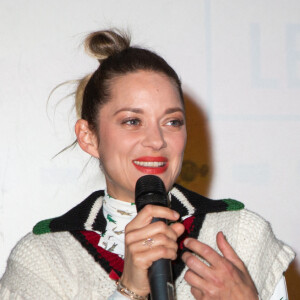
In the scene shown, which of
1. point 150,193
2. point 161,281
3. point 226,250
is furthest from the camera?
point 226,250

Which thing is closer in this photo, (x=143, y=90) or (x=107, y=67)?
(x=143, y=90)

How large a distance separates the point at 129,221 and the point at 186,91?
787mm

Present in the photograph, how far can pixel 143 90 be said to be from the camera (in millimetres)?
1312

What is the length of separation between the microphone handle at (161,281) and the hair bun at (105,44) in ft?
2.47

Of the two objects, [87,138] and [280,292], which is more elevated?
[87,138]

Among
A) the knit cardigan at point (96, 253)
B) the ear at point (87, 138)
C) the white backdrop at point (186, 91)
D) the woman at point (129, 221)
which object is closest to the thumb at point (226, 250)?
the woman at point (129, 221)

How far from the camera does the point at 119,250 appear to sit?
1382 millimetres

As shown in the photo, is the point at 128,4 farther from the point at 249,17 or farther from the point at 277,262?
the point at 277,262

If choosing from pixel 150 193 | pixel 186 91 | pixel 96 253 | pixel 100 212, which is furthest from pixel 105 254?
pixel 186 91

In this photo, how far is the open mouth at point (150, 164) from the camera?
49.8 inches

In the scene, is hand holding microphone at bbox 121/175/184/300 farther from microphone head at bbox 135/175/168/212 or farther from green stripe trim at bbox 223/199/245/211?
green stripe trim at bbox 223/199/245/211

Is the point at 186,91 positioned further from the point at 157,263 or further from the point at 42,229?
the point at 157,263

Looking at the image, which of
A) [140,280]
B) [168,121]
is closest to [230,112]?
[168,121]

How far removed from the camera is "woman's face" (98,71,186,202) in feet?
4.17
